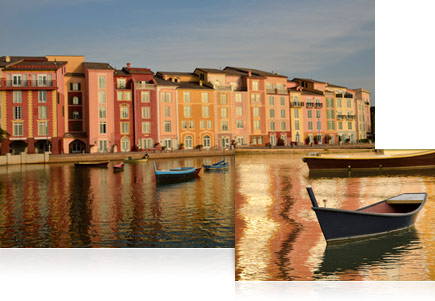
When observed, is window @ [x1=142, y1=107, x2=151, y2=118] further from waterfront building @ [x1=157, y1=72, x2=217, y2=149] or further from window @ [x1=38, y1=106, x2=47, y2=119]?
waterfront building @ [x1=157, y1=72, x2=217, y2=149]

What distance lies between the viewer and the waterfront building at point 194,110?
1064 centimetres

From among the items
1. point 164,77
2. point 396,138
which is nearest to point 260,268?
point 396,138

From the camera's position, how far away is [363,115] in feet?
17.6

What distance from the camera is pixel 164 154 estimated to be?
18.2 meters

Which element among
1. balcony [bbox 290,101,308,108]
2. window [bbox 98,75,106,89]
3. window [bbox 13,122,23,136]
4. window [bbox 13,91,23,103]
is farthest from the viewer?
window [bbox 98,75,106,89]

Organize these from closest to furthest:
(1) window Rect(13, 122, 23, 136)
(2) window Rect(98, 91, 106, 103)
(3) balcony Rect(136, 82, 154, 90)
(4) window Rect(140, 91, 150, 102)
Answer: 1. (3) balcony Rect(136, 82, 154, 90)
2. (1) window Rect(13, 122, 23, 136)
3. (4) window Rect(140, 91, 150, 102)
4. (2) window Rect(98, 91, 106, 103)

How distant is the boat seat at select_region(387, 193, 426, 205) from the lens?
15.6ft

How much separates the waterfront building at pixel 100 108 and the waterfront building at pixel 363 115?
15.8 meters

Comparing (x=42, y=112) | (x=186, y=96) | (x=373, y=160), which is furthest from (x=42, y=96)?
(x=373, y=160)

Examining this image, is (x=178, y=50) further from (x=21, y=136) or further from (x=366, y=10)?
(x=21, y=136)

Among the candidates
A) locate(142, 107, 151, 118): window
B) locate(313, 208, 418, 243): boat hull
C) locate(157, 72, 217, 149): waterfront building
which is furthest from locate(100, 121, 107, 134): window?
locate(313, 208, 418, 243): boat hull

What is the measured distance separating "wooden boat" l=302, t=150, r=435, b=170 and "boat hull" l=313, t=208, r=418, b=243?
2.00ft

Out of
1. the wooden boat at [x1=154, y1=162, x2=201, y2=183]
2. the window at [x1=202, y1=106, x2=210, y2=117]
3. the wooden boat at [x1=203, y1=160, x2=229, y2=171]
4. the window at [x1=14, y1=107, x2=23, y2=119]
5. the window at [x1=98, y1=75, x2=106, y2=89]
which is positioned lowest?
the wooden boat at [x1=154, y1=162, x2=201, y2=183]

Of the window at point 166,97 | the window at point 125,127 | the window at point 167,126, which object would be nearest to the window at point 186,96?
the window at point 166,97
